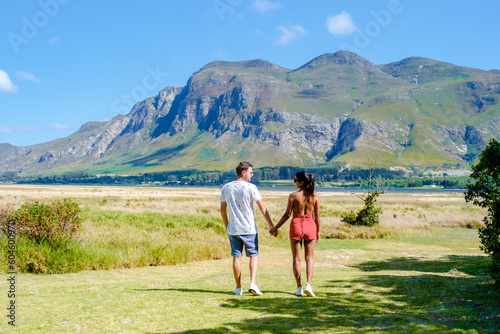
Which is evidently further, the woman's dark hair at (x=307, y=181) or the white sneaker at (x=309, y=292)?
the woman's dark hair at (x=307, y=181)

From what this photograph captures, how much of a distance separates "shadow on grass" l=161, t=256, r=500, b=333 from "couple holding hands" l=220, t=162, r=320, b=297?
23.8 inches

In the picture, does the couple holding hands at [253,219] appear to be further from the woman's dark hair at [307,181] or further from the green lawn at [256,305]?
the green lawn at [256,305]

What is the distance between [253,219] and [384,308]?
2825 millimetres

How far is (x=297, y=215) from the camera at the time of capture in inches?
319

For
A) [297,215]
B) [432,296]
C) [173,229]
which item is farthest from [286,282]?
[173,229]

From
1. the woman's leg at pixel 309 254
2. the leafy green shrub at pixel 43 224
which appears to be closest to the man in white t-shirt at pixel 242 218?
the woman's leg at pixel 309 254

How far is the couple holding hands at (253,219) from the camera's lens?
7793 millimetres

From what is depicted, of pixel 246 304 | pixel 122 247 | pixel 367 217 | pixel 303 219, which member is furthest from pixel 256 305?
pixel 367 217

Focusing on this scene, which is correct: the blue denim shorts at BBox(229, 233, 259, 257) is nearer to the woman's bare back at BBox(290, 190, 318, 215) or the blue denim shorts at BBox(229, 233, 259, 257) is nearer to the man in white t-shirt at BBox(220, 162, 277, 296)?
the man in white t-shirt at BBox(220, 162, 277, 296)

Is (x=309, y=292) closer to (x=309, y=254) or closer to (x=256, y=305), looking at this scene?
(x=309, y=254)

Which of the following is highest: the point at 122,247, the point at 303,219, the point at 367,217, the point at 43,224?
the point at 303,219

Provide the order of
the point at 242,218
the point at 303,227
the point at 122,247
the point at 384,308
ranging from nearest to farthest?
the point at 384,308, the point at 242,218, the point at 303,227, the point at 122,247

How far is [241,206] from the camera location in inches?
307

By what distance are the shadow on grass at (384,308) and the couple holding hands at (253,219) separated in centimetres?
60
